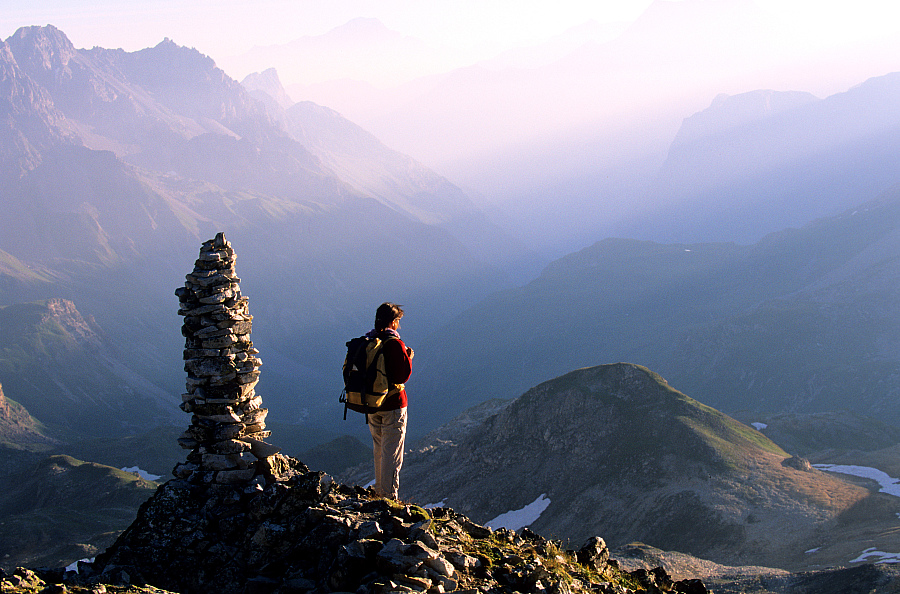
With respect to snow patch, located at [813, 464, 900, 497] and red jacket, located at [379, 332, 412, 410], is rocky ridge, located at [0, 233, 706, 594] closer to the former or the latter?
red jacket, located at [379, 332, 412, 410]

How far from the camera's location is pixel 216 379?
41.8 ft

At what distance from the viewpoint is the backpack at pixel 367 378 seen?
12.1 metres

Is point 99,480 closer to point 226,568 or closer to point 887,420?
point 226,568

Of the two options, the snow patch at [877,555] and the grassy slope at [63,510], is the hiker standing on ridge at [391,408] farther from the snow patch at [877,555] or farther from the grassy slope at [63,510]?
the grassy slope at [63,510]

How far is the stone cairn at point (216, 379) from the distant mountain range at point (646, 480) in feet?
136

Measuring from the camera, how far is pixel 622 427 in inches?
2687

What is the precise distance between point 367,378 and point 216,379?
3.10 m

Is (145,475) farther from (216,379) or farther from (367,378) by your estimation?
(367,378)

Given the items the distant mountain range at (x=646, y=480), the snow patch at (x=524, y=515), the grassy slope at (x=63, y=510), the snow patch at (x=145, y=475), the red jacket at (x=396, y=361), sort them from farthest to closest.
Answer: the snow patch at (x=145, y=475), the grassy slope at (x=63, y=510), the snow patch at (x=524, y=515), the distant mountain range at (x=646, y=480), the red jacket at (x=396, y=361)

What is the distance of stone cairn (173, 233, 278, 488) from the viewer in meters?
12.4

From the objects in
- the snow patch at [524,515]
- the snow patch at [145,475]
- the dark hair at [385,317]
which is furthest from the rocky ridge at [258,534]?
the snow patch at [145,475]

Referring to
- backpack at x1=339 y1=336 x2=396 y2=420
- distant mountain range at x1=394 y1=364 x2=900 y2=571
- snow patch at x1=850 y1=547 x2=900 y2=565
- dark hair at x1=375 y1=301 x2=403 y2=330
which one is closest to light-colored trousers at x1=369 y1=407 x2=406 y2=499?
backpack at x1=339 y1=336 x2=396 y2=420

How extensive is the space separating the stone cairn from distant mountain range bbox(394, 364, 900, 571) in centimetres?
4145

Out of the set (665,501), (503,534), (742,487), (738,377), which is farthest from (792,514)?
(738,377)
